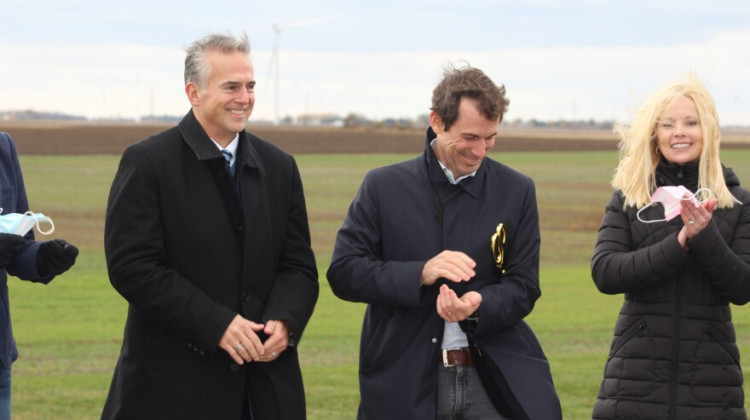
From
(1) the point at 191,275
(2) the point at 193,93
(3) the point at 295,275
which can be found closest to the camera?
(1) the point at 191,275

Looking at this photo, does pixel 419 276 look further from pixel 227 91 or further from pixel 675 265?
pixel 675 265

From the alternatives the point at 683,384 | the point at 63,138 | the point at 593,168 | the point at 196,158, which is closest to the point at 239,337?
the point at 196,158

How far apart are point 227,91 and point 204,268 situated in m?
0.65

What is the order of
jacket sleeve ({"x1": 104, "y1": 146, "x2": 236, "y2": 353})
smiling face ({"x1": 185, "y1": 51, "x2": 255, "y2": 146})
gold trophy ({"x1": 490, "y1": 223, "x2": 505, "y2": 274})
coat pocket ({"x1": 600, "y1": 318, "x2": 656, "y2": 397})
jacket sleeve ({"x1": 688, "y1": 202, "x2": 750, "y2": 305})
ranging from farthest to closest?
1. coat pocket ({"x1": 600, "y1": 318, "x2": 656, "y2": 397})
2. jacket sleeve ({"x1": 688, "y1": 202, "x2": 750, "y2": 305})
3. gold trophy ({"x1": 490, "y1": 223, "x2": 505, "y2": 274})
4. smiling face ({"x1": 185, "y1": 51, "x2": 255, "y2": 146})
5. jacket sleeve ({"x1": 104, "y1": 146, "x2": 236, "y2": 353})

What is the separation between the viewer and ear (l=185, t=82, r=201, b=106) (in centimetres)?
439

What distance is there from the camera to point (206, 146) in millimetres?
4375

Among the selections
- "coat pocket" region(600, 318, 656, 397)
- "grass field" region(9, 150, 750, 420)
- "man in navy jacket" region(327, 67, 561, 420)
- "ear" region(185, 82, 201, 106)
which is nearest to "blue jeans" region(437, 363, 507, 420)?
"man in navy jacket" region(327, 67, 561, 420)

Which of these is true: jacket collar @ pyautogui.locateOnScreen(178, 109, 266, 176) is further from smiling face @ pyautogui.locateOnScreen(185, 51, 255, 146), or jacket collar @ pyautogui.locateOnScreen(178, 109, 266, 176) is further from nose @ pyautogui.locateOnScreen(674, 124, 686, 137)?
nose @ pyautogui.locateOnScreen(674, 124, 686, 137)

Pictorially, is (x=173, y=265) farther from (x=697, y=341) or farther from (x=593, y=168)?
(x=593, y=168)

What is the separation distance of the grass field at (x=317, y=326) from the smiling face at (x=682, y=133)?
4137 mm

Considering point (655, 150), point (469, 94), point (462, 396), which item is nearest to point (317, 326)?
point (655, 150)

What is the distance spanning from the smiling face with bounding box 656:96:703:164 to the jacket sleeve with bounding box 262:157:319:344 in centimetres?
154

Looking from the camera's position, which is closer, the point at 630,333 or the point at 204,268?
the point at 204,268

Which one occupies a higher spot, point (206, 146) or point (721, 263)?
point (206, 146)
